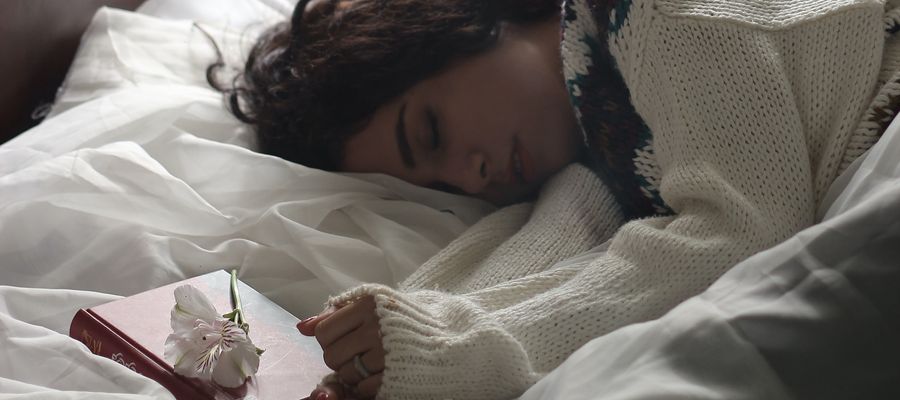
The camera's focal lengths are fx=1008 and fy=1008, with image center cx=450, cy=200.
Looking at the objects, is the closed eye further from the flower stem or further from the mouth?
the flower stem

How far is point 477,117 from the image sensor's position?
1069mm

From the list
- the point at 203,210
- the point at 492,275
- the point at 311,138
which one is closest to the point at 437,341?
the point at 492,275

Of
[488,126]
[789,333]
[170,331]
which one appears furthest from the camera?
[488,126]

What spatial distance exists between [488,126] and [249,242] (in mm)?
276

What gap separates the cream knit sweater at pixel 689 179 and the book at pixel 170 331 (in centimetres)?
8

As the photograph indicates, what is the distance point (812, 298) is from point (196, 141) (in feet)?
2.62

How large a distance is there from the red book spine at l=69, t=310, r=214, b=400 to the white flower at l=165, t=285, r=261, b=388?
0.01 meters

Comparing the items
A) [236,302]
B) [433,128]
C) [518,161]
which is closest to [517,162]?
[518,161]

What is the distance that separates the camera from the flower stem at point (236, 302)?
82 centimetres

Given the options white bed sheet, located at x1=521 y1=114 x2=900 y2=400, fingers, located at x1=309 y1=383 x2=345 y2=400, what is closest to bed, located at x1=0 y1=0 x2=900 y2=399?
white bed sheet, located at x1=521 y1=114 x2=900 y2=400

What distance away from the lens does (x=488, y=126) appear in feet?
3.51

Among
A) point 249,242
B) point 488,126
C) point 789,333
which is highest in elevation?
point 789,333

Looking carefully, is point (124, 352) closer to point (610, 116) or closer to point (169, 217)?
point (169, 217)

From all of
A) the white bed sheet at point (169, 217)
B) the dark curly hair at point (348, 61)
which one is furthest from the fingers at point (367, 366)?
the dark curly hair at point (348, 61)
